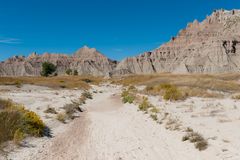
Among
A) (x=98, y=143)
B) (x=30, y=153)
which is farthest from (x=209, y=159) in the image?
(x=30, y=153)

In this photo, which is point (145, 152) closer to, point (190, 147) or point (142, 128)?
point (190, 147)

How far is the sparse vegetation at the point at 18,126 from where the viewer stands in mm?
12750

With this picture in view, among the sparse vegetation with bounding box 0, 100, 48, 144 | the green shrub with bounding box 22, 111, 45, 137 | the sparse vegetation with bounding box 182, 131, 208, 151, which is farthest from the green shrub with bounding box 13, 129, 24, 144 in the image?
the sparse vegetation with bounding box 182, 131, 208, 151

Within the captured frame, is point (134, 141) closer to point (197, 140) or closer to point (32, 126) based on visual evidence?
point (197, 140)

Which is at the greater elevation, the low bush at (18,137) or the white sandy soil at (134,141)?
the low bush at (18,137)

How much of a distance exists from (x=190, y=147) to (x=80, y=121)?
10.3 m

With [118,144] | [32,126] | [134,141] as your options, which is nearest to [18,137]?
[32,126]

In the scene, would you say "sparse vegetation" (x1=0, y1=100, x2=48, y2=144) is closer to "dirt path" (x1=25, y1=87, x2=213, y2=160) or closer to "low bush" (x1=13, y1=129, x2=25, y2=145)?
"low bush" (x1=13, y1=129, x2=25, y2=145)

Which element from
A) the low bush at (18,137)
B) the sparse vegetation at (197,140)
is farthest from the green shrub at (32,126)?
the sparse vegetation at (197,140)

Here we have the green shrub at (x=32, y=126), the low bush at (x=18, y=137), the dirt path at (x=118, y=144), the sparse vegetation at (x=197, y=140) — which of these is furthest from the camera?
the green shrub at (x=32, y=126)

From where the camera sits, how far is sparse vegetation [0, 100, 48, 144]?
12.8m

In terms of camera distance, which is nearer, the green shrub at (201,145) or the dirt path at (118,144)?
the dirt path at (118,144)

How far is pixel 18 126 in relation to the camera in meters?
13.9

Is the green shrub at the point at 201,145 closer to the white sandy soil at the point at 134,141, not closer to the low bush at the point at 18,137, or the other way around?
the white sandy soil at the point at 134,141
